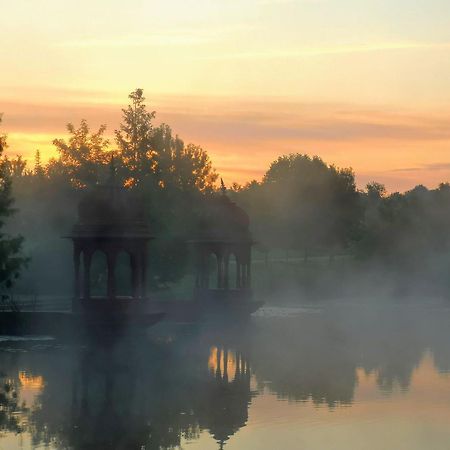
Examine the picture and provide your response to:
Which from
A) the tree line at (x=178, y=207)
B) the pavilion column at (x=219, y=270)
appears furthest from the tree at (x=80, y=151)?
the pavilion column at (x=219, y=270)

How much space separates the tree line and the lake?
12.6 meters

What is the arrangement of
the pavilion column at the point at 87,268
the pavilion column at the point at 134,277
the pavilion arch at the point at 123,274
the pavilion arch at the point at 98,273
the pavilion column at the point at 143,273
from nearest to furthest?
the pavilion column at the point at 87,268 < the pavilion column at the point at 134,277 < the pavilion column at the point at 143,273 < the pavilion arch at the point at 98,273 < the pavilion arch at the point at 123,274

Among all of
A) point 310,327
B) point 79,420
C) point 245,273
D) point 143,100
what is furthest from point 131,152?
point 79,420

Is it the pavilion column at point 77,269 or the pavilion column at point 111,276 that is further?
the pavilion column at point 77,269

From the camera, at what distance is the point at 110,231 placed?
51844 millimetres

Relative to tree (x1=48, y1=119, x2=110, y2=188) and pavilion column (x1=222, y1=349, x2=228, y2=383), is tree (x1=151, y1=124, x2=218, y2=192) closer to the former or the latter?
tree (x1=48, y1=119, x2=110, y2=188)

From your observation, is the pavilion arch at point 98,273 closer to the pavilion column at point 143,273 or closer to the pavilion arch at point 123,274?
the pavilion arch at point 123,274

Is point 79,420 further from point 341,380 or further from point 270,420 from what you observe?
point 341,380

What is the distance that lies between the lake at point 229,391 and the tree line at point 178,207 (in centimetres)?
1260

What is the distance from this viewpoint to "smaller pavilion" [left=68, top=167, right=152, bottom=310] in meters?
51.8

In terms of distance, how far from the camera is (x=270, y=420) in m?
27.9

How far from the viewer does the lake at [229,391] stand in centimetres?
2572

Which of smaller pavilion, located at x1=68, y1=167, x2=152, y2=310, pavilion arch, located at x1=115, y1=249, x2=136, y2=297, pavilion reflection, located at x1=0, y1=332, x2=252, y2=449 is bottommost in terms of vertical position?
pavilion reflection, located at x1=0, y1=332, x2=252, y2=449

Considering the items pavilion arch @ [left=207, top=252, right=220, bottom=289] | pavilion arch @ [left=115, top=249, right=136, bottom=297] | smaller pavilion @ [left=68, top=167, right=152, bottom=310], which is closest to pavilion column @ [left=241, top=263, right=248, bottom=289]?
pavilion arch @ [left=207, top=252, right=220, bottom=289]
